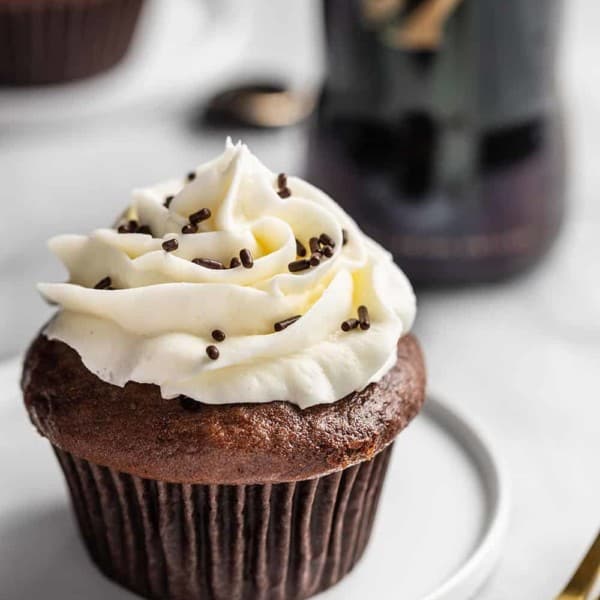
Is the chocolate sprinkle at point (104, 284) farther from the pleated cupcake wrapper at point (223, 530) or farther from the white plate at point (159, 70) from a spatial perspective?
the white plate at point (159, 70)

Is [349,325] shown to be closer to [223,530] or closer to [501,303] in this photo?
[223,530]

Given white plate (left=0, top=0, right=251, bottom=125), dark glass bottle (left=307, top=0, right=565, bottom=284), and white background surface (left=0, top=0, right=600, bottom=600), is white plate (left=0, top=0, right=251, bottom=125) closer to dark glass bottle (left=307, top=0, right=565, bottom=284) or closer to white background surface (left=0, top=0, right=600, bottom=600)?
white background surface (left=0, top=0, right=600, bottom=600)

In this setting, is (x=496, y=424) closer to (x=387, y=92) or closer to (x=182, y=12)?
(x=387, y=92)

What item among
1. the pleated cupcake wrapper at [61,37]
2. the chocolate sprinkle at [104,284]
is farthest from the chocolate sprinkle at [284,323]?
the pleated cupcake wrapper at [61,37]

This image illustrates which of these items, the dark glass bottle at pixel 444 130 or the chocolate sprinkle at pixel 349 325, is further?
the dark glass bottle at pixel 444 130

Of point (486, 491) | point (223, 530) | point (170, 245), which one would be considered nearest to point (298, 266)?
point (170, 245)

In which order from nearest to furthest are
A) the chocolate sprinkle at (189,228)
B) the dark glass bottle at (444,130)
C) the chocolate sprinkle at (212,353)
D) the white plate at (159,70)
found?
the chocolate sprinkle at (212,353) < the chocolate sprinkle at (189,228) < the dark glass bottle at (444,130) < the white plate at (159,70)
